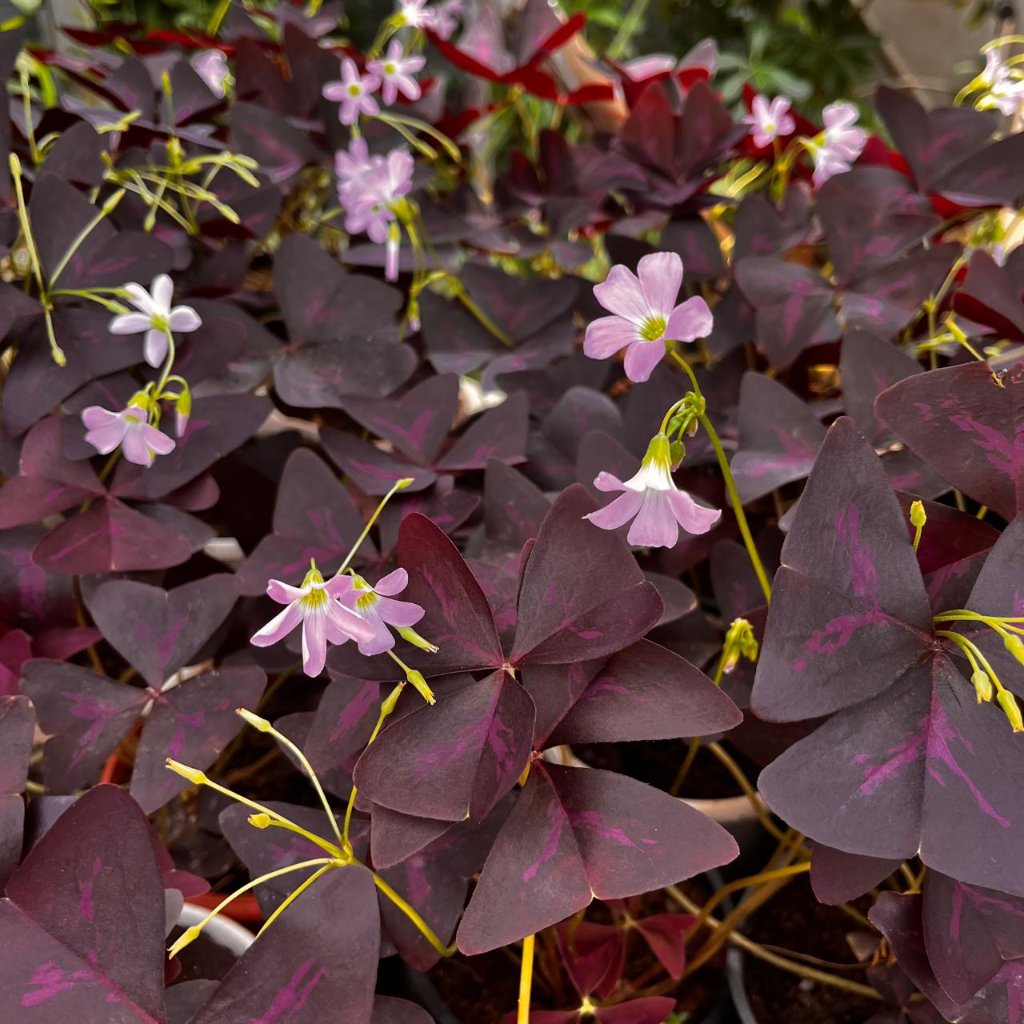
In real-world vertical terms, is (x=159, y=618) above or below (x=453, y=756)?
below

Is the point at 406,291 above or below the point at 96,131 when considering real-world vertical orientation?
below

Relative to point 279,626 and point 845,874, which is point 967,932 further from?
point 279,626

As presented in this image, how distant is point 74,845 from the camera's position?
47 cm

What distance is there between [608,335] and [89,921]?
1.28 ft

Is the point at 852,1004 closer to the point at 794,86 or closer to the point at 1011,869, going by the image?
the point at 1011,869

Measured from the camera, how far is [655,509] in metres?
0.48

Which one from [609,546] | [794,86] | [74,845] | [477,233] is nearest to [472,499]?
[609,546]

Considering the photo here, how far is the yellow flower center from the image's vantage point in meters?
0.49

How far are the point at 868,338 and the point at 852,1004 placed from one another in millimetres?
528

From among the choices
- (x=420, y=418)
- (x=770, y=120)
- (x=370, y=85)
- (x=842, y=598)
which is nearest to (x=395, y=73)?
(x=370, y=85)

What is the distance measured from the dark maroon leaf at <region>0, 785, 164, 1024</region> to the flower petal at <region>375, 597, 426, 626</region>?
15 centimetres

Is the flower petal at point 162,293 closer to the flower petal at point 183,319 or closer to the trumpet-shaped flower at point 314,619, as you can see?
the flower petal at point 183,319

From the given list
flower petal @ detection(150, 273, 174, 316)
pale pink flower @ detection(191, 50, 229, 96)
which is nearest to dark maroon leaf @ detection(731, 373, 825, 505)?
flower petal @ detection(150, 273, 174, 316)

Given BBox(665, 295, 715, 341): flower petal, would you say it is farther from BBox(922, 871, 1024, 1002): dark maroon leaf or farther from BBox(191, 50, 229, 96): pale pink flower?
BBox(191, 50, 229, 96): pale pink flower
